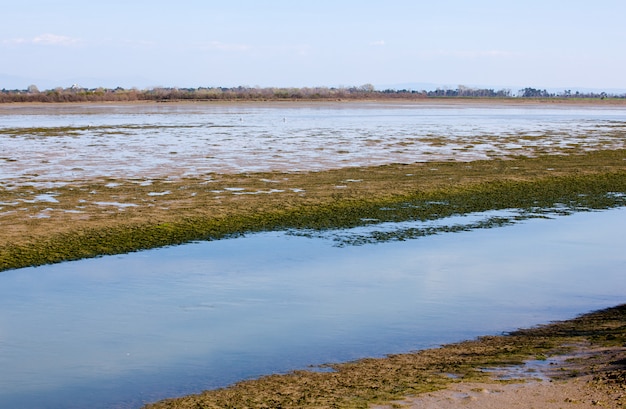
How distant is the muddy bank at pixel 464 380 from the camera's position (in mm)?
7051

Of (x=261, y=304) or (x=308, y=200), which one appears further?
(x=308, y=200)

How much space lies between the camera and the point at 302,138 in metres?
43.2

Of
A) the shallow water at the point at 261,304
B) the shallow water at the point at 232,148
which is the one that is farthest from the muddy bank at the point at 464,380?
the shallow water at the point at 232,148

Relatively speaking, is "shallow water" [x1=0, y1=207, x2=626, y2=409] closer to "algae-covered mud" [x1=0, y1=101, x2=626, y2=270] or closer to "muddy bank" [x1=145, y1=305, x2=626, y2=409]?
"muddy bank" [x1=145, y1=305, x2=626, y2=409]

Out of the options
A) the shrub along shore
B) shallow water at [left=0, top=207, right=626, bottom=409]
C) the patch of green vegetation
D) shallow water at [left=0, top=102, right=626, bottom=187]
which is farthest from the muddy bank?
shallow water at [left=0, top=102, right=626, bottom=187]

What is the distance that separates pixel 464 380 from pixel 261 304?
4.41 metres

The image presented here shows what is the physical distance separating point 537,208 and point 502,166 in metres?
8.22

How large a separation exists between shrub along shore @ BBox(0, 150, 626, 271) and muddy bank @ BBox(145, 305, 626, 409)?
7.78 meters

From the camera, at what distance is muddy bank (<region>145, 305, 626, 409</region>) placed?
23.1ft

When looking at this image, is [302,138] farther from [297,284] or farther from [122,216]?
[297,284]

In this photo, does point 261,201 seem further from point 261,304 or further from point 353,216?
point 261,304

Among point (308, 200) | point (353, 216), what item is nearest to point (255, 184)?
point (308, 200)

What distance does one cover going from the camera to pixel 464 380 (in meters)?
7.61

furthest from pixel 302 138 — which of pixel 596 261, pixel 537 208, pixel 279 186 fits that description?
pixel 596 261
